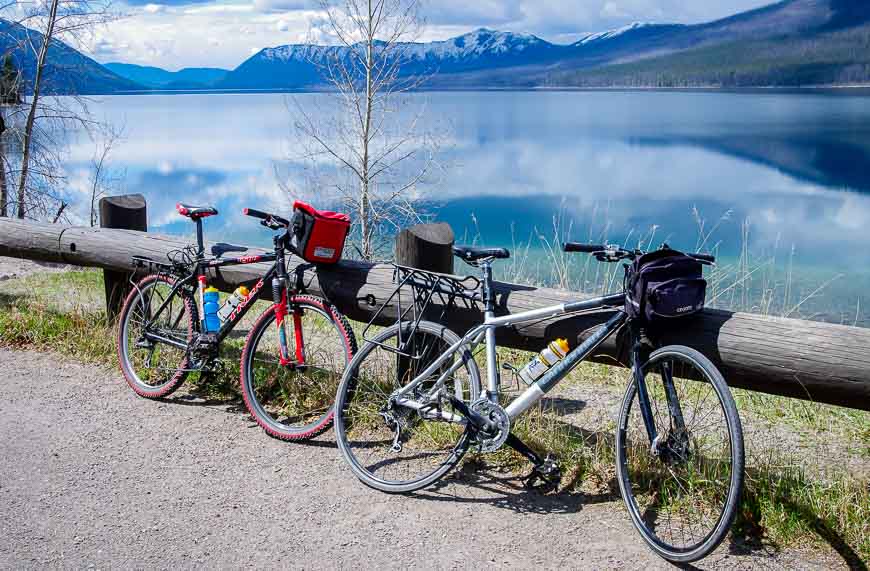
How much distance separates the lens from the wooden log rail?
3.48 metres

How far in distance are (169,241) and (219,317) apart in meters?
1.16

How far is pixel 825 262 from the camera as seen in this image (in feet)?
78.9

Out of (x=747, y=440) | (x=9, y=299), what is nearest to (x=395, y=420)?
(x=747, y=440)

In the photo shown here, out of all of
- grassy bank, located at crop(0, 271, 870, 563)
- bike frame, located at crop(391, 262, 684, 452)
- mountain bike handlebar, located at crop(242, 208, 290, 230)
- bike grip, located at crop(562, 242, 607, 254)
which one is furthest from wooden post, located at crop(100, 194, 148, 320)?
bike grip, located at crop(562, 242, 607, 254)

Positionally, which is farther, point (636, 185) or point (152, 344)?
point (636, 185)

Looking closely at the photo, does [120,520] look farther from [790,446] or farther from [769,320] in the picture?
[790,446]

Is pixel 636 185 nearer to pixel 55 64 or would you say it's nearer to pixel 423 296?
pixel 55 64

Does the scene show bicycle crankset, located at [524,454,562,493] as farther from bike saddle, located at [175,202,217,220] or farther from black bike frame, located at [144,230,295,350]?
bike saddle, located at [175,202,217,220]

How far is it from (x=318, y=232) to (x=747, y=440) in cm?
280

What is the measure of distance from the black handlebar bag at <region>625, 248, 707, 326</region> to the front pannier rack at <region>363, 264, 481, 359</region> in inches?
34.9

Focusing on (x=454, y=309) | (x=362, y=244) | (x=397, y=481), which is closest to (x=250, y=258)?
(x=454, y=309)

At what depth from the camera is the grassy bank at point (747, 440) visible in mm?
3477

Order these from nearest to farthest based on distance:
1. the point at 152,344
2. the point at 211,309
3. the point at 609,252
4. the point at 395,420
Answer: the point at 609,252 < the point at 395,420 < the point at 211,309 < the point at 152,344

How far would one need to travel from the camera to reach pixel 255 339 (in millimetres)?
4688
